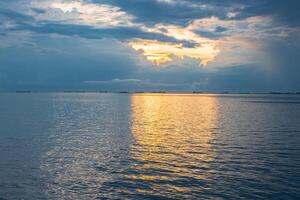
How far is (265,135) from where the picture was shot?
54375 millimetres

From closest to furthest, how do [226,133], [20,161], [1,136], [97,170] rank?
[97,170], [20,161], [1,136], [226,133]

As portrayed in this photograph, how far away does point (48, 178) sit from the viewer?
28.0 metres

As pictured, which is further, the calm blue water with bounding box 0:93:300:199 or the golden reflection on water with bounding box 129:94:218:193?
the golden reflection on water with bounding box 129:94:218:193

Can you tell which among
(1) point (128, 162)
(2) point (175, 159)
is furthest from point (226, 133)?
(1) point (128, 162)

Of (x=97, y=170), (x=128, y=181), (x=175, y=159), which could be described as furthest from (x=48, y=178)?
(x=175, y=159)

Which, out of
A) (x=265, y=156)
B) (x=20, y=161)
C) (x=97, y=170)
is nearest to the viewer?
(x=97, y=170)

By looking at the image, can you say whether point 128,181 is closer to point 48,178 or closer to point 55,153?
point 48,178

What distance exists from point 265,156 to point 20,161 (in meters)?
27.2

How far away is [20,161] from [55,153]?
5339 millimetres

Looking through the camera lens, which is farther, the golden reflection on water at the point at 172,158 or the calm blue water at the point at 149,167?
the golden reflection on water at the point at 172,158

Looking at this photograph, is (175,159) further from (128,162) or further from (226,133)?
(226,133)

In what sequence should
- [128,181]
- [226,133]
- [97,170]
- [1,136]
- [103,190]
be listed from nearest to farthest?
[103,190] → [128,181] → [97,170] → [1,136] → [226,133]

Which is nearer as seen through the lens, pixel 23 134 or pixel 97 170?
pixel 97 170

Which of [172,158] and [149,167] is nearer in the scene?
[149,167]
